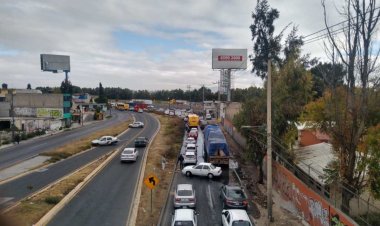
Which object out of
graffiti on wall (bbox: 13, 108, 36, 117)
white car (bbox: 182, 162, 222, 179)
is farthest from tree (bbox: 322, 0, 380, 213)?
graffiti on wall (bbox: 13, 108, 36, 117)

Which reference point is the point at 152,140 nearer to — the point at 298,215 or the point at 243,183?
the point at 243,183

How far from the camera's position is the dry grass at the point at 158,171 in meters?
23.2

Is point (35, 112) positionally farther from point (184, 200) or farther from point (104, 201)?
point (184, 200)

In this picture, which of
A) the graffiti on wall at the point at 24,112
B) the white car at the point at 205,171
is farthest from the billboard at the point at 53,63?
the white car at the point at 205,171

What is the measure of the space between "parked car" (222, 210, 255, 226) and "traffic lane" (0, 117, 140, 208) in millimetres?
12011

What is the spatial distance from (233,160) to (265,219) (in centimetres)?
2033

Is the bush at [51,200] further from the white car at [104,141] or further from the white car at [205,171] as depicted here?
the white car at [104,141]

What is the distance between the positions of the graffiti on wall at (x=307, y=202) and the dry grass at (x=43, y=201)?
14.8 m

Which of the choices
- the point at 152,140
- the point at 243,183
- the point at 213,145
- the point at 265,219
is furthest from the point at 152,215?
the point at 152,140

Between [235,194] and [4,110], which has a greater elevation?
[4,110]

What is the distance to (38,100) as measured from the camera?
3334 inches

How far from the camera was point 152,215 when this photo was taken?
76.3ft

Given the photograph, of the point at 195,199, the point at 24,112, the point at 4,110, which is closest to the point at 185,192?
the point at 195,199

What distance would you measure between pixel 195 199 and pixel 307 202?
25.0 ft
